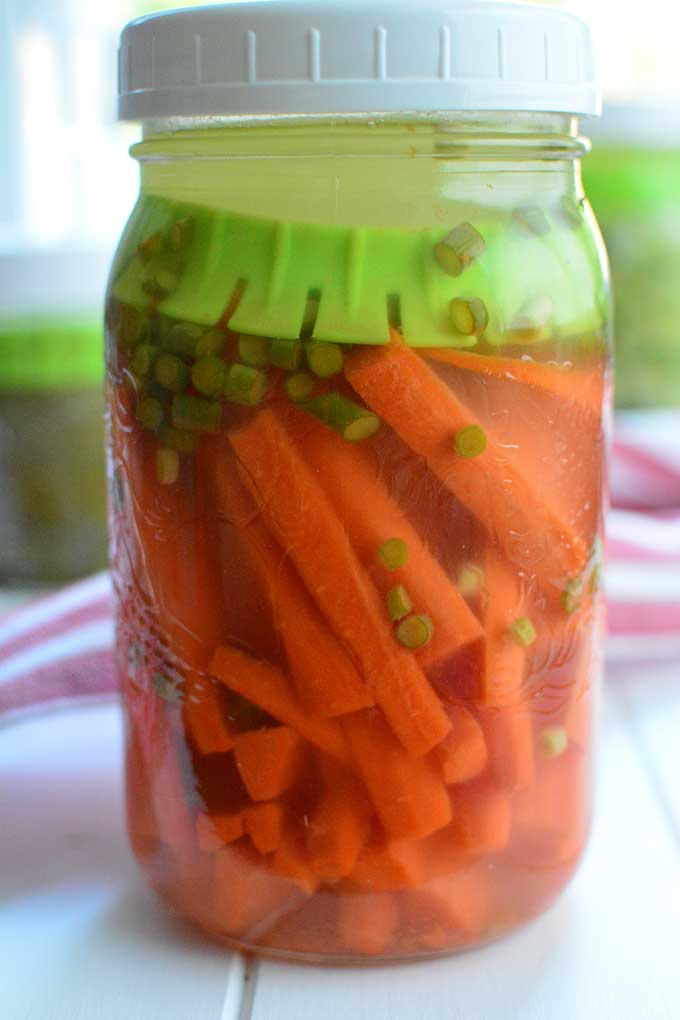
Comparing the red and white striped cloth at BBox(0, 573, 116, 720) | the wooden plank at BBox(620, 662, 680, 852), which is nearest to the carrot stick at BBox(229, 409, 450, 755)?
the wooden plank at BBox(620, 662, 680, 852)

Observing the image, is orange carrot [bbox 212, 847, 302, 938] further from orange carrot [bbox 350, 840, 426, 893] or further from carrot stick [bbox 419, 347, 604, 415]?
carrot stick [bbox 419, 347, 604, 415]

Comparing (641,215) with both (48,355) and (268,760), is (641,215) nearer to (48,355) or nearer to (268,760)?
(48,355)

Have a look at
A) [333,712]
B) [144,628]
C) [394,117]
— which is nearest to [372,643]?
[333,712]

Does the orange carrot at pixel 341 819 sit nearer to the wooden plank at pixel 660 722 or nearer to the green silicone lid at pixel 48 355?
the wooden plank at pixel 660 722

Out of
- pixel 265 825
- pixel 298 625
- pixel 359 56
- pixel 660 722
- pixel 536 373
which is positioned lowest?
pixel 660 722

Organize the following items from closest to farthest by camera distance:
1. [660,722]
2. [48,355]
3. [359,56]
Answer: [359,56], [660,722], [48,355]

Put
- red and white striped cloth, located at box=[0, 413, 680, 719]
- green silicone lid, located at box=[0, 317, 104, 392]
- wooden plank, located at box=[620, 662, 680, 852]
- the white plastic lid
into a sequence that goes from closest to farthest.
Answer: the white plastic lid, wooden plank, located at box=[620, 662, 680, 852], red and white striped cloth, located at box=[0, 413, 680, 719], green silicone lid, located at box=[0, 317, 104, 392]

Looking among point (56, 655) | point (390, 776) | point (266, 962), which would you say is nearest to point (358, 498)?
point (390, 776)

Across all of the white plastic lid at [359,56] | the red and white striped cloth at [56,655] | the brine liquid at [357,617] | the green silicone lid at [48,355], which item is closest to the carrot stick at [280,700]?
the brine liquid at [357,617]
